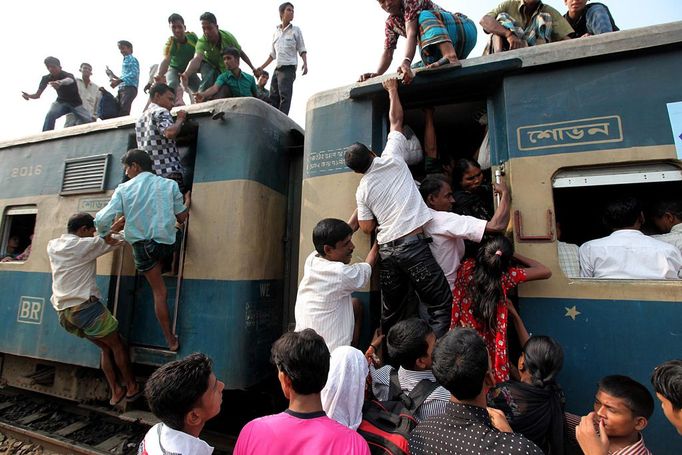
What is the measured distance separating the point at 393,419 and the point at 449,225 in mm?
1348

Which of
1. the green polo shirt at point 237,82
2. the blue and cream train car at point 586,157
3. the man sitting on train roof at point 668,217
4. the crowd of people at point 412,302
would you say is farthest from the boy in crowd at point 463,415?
the green polo shirt at point 237,82

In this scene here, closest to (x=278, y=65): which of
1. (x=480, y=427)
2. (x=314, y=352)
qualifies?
(x=314, y=352)

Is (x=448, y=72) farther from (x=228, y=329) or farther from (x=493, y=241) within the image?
(x=228, y=329)

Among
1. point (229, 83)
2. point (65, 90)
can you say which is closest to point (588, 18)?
point (229, 83)

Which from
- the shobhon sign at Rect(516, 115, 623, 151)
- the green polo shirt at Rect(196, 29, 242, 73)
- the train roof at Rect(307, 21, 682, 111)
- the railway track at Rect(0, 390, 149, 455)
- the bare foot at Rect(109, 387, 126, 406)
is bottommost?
the railway track at Rect(0, 390, 149, 455)

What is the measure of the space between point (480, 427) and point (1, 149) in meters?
6.27

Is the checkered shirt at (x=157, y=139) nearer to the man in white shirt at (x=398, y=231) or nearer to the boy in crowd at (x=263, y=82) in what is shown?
the man in white shirt at (x=398, y=231)

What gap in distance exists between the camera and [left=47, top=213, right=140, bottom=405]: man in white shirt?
3166 mm

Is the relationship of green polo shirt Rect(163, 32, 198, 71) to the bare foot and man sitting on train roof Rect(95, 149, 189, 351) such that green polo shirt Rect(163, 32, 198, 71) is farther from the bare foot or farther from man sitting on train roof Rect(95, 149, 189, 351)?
the bare foot

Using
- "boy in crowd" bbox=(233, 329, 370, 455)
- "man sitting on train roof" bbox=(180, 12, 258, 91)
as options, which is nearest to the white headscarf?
"boy in crowd" bbox=(233, 329, 370, 455)

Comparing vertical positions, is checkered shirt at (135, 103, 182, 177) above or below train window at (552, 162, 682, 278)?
above

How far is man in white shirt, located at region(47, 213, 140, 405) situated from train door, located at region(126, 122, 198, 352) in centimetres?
20

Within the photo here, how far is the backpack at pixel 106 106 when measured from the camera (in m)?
5.90

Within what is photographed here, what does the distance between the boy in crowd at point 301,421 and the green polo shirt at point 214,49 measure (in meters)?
4.84
